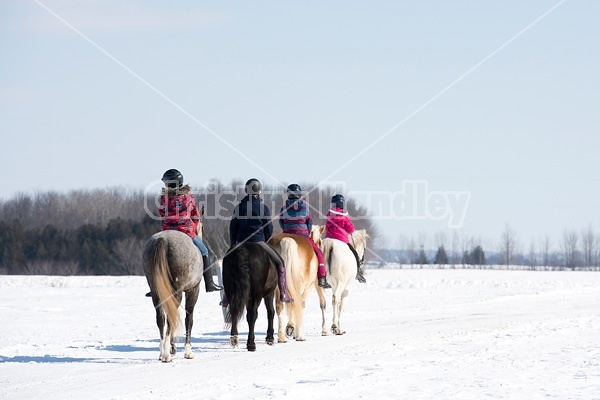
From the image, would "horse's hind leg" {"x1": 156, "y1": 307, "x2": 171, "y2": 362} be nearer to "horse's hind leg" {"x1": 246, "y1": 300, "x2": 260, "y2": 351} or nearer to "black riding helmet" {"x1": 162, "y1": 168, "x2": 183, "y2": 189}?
"horse's hind leg" {"x1": 246, "y1": 300, "x2": 260, "y2": 351}

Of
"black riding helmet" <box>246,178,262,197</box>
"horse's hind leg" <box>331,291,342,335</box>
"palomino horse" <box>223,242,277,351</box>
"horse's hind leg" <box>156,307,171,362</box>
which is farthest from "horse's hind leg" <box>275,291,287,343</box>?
"horse's hind leg" <box>156,307,171,362</box>

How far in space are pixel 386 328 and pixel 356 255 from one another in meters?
1.88

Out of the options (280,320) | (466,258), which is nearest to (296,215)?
(280,320)

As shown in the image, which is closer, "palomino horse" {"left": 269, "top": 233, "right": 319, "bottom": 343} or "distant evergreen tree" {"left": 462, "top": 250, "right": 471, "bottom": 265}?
"palomino horse" {"left": 269, "top": 233, "right": 319, "bottom": 343}

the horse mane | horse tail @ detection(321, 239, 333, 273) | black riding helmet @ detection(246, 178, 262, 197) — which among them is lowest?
horse tail @ detection(321, 239, 333, 273)

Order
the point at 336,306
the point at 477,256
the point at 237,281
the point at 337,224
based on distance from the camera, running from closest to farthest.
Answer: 1. the point at 237,281
2. the point at 336,306
3. the point at 337,224
4. the point at 477,256

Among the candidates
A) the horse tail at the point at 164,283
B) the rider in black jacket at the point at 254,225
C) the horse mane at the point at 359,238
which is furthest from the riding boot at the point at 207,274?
the horse mane at the point at 359,238

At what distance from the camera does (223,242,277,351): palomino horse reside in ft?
45.8

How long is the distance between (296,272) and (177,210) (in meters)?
2.99

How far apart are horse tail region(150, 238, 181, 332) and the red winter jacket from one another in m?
0.75

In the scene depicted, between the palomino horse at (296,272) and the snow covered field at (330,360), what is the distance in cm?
65

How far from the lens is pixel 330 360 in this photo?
1225 centimetres

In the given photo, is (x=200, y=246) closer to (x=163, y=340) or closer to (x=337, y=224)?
(x=163, y=340)

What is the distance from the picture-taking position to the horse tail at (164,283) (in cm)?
1258
